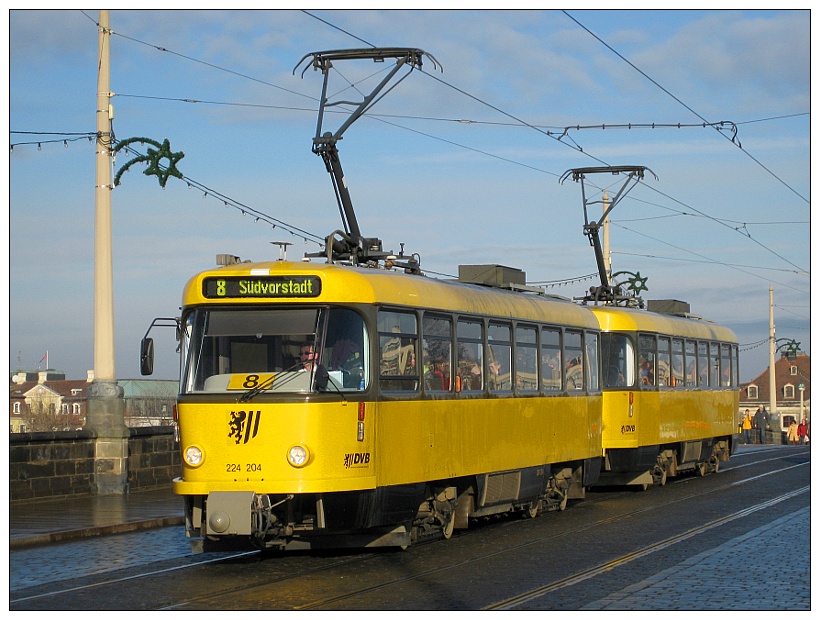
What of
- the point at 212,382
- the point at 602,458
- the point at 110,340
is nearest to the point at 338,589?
the point at 212,382

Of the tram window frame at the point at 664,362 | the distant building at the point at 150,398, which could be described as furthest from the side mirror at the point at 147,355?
the tram window frame at the point at 664,362

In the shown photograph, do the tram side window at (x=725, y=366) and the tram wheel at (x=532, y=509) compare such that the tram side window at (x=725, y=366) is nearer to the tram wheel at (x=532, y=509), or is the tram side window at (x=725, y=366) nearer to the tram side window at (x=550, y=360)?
the tram side window at (x=550, y=360)

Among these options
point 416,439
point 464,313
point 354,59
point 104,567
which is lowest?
point 104,567

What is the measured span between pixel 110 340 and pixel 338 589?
11266 mm

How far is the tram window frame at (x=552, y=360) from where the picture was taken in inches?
769

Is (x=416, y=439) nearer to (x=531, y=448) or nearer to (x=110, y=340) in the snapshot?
(x=531, y=448)

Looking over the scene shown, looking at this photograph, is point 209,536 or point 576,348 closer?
point 209,536

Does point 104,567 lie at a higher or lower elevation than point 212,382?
lower

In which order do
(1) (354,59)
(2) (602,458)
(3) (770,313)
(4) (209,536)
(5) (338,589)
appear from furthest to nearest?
1. (3) (770,313)
2. (2) (602,458)
3. (1) (354,59)
4. (4) (209,536)
5. (5) (338,589)

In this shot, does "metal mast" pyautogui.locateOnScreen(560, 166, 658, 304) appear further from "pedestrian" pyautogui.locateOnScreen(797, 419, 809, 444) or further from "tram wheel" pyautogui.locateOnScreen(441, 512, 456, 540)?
"pedestrian" pyautogui.locateOnScreen(797, 419, 809, 444)

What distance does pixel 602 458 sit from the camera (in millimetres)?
24281

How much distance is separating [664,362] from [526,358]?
8260 mm

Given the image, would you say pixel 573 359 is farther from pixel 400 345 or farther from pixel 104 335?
pixel 104 335

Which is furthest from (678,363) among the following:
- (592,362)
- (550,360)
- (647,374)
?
(550,360)
